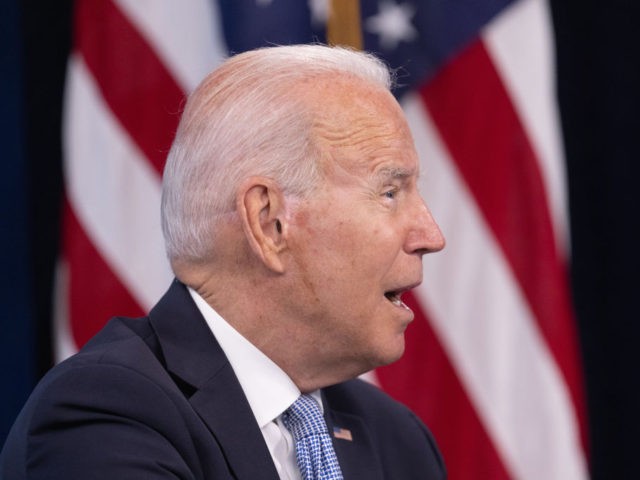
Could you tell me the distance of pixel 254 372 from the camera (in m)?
1.68

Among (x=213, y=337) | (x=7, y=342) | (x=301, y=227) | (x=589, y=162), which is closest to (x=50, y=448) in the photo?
(x=213, y=337)

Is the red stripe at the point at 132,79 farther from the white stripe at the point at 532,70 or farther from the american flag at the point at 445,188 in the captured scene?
the white stripe at the point at 532,70

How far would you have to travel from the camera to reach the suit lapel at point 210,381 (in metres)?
1.57

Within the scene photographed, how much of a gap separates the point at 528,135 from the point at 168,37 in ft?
2.66

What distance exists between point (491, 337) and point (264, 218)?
113 centimetres

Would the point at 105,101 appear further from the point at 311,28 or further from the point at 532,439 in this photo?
the point at 532,439

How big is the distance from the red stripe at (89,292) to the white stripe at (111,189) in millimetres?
15

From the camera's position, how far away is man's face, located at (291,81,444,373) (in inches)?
66.7

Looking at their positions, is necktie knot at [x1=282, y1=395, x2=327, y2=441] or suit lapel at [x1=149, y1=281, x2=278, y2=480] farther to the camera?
necktie knot at [x1=282, y1=395, x2=327, y2=441]

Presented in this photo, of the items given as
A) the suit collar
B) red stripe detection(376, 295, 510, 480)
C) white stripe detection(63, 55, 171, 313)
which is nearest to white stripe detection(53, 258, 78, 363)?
white stripe detection(63, 55, 171, 313)

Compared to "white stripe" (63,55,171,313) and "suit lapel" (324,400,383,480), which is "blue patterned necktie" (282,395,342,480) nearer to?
"suit lapel" (324,400,383,480)

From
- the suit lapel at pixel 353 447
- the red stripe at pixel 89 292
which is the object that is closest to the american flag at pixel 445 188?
the red stripe at pixel 89 292

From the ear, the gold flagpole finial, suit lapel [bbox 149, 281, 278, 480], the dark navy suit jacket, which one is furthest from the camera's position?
A: the gold flagpole finial

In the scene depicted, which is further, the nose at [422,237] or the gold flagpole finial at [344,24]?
the gold flagpole finial at [344,24]
